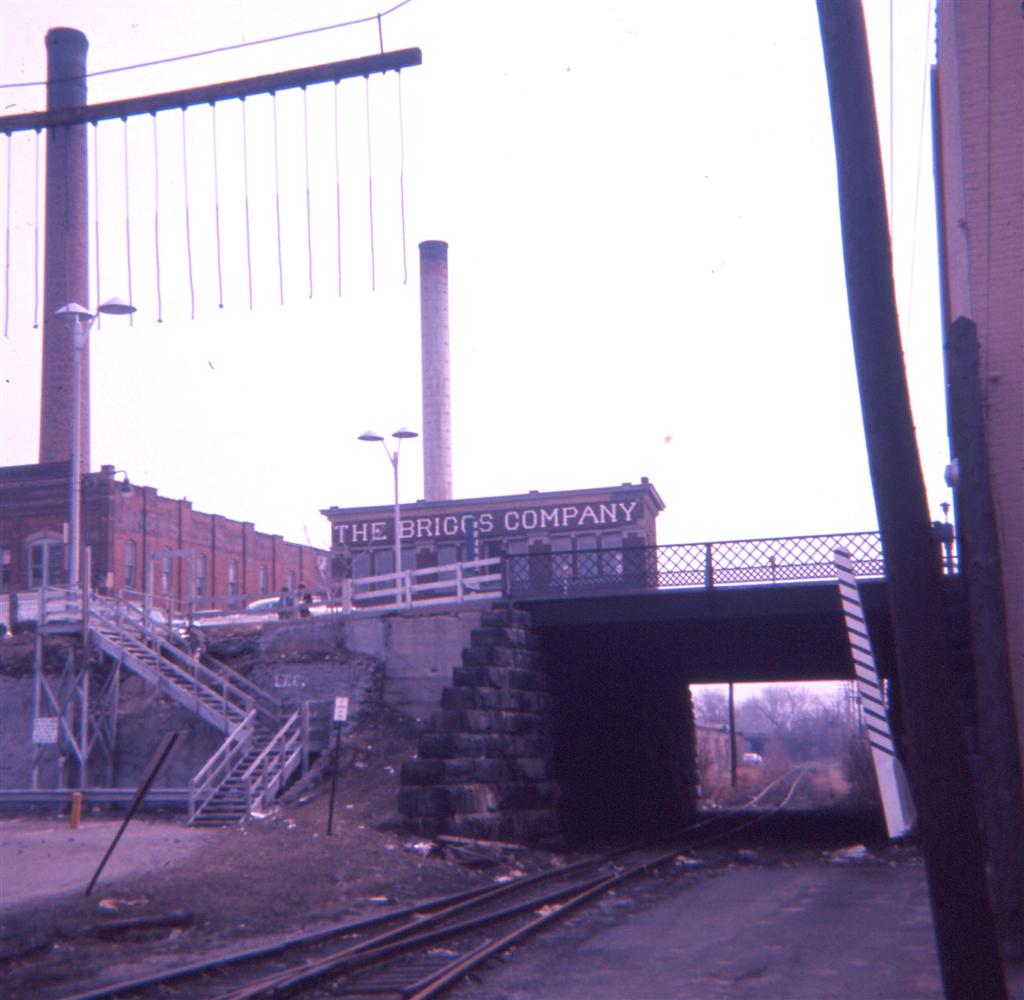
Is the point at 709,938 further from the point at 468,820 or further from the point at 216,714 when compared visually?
the point at 216,714

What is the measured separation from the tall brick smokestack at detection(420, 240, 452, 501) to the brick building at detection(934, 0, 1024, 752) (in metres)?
37.6

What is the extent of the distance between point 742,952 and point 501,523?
36.4 metres

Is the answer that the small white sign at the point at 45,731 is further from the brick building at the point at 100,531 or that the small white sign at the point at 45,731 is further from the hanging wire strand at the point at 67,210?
the hanging wire strand at the point at 67,210

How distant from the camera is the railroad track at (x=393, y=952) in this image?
10.4 metres

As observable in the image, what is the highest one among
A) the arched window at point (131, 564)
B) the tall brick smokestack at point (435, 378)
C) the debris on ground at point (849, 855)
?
the tall brick smokestack at point (435, 378)

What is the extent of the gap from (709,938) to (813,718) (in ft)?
525

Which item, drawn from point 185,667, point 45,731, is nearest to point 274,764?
point 45,731

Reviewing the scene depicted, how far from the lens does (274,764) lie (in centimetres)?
2517

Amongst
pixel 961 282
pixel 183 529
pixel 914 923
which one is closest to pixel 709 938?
pixel 914 923

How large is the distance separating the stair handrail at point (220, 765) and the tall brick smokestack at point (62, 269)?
2677 centimetres

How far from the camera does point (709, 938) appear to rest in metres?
13.3

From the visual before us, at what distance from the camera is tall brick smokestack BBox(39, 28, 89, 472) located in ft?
165

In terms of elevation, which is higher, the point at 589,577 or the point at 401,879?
the point at 589,577

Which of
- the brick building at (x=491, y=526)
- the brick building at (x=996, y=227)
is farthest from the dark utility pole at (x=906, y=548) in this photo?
the brick building at (x=491, y=526)
